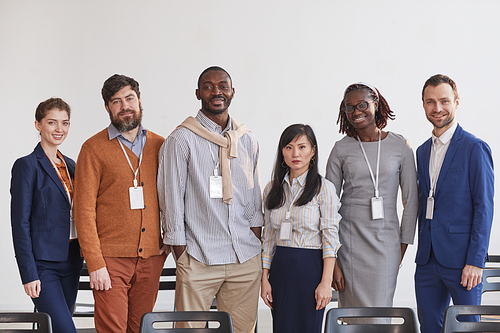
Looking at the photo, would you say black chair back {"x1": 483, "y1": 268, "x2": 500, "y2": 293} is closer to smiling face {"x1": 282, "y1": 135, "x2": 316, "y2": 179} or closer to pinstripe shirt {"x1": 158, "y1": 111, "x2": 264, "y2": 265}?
smiling face {"x1": 282, "y1": 135, "x2": 316, "y2": 179}

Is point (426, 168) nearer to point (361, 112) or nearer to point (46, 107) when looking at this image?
point (361, 112)

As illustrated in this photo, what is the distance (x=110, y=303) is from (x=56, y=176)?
804 mm

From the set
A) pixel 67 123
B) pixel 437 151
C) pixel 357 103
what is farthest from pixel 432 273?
pixel 67 123

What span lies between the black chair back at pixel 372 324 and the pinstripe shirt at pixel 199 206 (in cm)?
77

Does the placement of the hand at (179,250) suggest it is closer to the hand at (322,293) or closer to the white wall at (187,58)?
the hand at (322,293)

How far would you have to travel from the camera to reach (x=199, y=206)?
2395 mm

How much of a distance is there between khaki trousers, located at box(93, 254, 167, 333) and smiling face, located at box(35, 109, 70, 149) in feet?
2.64

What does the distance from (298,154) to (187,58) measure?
3107mm

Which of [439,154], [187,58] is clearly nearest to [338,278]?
[439,154]

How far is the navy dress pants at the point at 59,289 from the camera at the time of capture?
7.72 ft

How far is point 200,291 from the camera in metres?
2.36

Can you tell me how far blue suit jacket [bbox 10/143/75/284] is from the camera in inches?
93.2

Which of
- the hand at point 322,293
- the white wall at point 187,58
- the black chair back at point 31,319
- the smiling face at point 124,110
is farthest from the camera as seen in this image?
the white wall at point 187,58

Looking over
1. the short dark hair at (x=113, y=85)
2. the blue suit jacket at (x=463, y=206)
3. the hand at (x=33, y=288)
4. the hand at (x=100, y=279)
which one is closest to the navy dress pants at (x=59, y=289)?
the hand at (x=33, y=288)
